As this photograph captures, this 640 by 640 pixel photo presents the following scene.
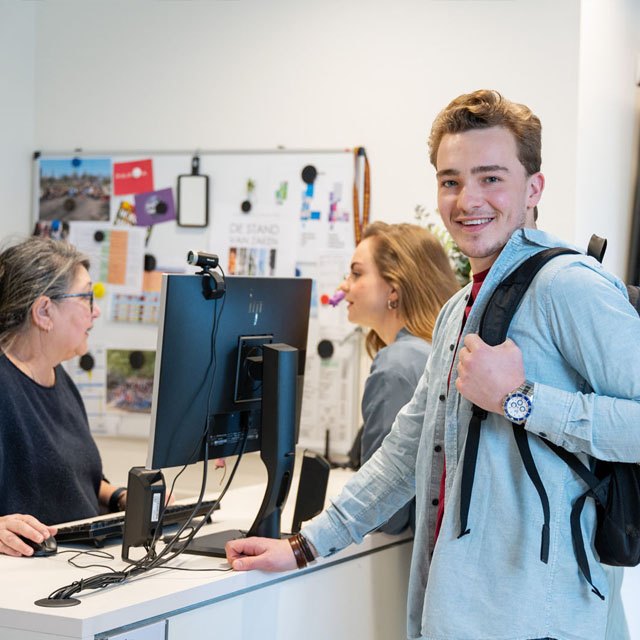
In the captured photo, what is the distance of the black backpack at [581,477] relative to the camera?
4.20ft

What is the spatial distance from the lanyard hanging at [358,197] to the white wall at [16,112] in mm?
1369

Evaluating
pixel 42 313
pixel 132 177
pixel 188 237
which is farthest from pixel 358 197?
pixel 42 313

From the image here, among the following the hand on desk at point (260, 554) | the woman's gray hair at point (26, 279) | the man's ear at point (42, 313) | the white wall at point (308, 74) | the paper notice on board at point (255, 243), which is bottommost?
the hand on desk at point (260, 554)

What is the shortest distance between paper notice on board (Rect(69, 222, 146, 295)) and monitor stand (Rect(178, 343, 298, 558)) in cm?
173

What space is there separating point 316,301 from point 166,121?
931mm

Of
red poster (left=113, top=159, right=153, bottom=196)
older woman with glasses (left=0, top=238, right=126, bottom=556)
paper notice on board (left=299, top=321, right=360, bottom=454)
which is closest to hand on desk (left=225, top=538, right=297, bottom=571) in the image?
older woman with glasses (left=0, top=238, right=126, bottom=556)

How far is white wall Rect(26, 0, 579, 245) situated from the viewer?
2811 millimetres

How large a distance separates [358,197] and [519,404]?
187 centimetres

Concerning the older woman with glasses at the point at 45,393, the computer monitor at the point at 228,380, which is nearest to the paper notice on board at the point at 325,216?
the older woman with glasses at the point at 45,393

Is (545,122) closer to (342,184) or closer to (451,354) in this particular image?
(342,184)

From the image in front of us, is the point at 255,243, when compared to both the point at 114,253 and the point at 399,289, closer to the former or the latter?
the point at 114,253

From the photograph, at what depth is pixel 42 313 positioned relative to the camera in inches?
88.3

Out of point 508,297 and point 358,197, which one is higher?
point 358,197

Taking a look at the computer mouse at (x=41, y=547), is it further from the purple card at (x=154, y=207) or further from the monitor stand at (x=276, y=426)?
the purple card at (x=154, y=207)
